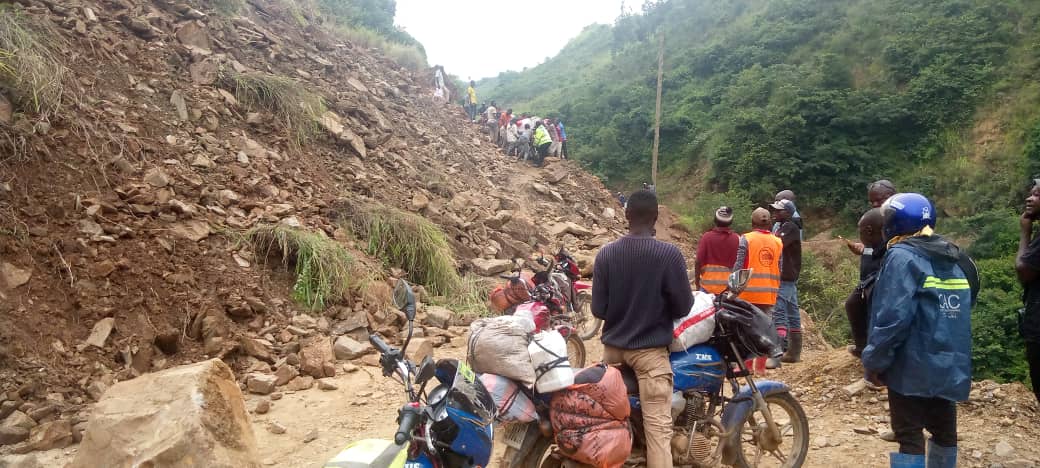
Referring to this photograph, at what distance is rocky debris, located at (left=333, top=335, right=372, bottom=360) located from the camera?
206 inches

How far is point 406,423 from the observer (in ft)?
6.11

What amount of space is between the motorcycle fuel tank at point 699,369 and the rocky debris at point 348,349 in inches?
132

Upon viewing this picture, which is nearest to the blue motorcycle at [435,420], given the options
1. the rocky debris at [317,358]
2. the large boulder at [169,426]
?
the large boulder at [169,426]

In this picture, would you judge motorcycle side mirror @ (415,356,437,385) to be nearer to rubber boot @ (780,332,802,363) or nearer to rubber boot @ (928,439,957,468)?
rubber boot @ (928,439,957,468)

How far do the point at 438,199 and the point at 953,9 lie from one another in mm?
17491

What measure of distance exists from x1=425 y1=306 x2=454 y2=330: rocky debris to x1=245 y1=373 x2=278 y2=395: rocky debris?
6.40 feet

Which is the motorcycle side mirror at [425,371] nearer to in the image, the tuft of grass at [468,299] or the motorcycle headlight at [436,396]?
the motorcycle headlight at [436,396]

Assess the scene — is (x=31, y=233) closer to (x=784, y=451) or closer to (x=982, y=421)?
(x=784, y=451)

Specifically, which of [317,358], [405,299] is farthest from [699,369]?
[317,358]

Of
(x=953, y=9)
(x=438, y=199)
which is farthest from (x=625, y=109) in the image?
(x=438, y=199)

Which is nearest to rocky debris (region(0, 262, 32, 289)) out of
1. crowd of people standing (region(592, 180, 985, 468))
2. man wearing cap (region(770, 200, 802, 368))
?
crowd of people standing (region(592, 180, 985, 468))

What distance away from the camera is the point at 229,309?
5.09 metres

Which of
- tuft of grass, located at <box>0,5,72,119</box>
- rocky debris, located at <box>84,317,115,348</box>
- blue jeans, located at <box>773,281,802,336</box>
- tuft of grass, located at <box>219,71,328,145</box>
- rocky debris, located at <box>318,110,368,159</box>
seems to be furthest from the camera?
rocky debris, located at <box>318,110,368,159</box>

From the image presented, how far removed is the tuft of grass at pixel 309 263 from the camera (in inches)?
225
